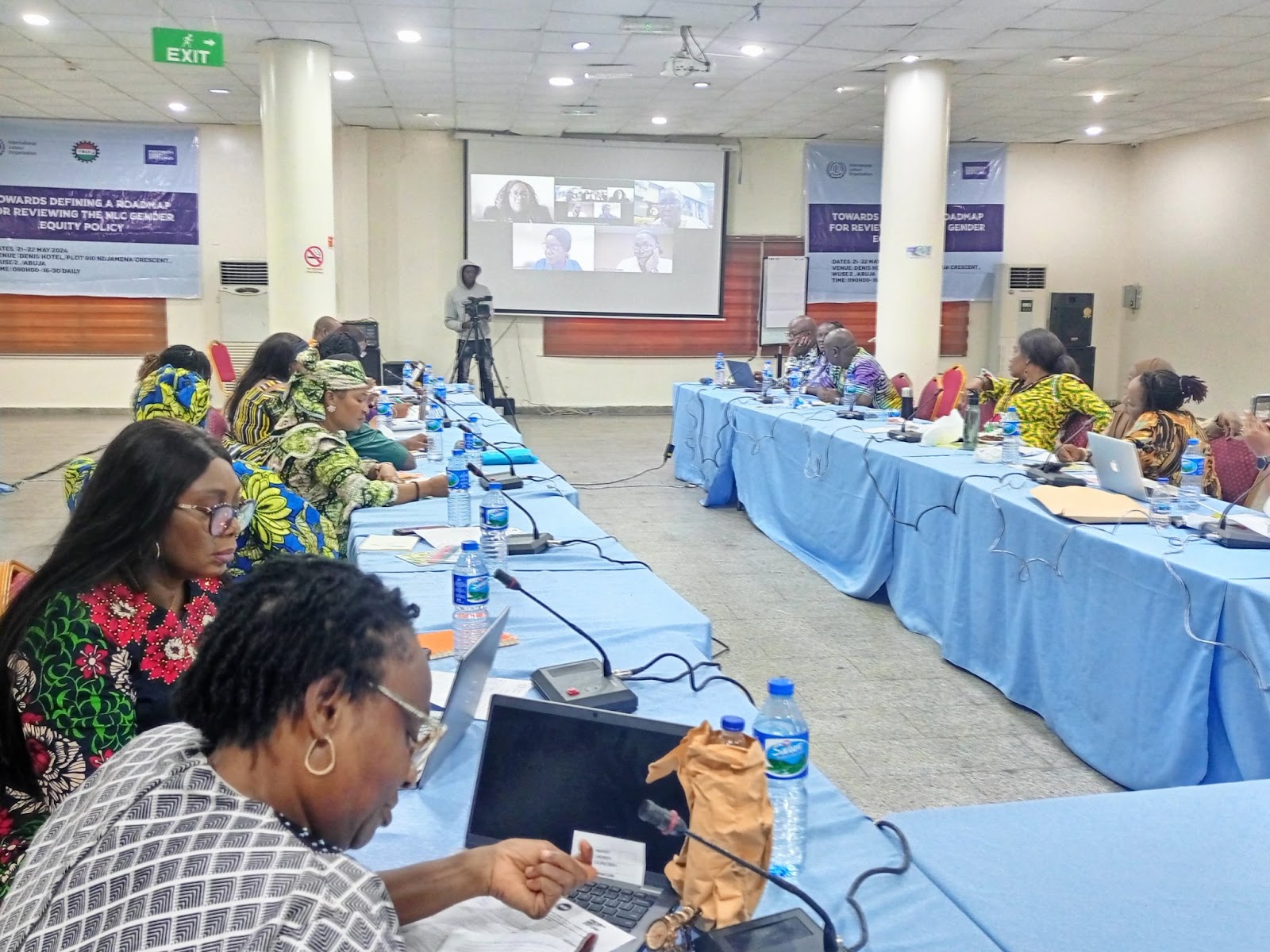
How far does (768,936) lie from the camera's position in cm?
102

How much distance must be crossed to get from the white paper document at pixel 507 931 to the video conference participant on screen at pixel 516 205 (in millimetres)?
9512

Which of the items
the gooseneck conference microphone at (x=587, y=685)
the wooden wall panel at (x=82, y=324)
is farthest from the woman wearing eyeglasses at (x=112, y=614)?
the wooden wall panel at (x=82, y=324)

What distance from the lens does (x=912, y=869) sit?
121 cm

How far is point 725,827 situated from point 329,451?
246 cm

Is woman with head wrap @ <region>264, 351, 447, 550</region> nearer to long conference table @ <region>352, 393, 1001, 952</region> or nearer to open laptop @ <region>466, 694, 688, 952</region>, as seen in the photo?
long conference table @ <region>352, 393, 1001, 952</region>

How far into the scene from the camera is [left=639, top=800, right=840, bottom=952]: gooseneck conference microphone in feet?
3.29

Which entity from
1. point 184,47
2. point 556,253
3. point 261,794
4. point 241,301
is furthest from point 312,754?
point 241,301

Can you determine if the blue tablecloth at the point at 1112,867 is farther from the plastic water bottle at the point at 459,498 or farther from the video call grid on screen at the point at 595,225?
the video call grid on screen at the point at 595,225

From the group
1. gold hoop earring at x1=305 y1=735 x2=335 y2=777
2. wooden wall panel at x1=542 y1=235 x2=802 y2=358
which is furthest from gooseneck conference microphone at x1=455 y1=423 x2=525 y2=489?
wooden wall panel at x1=542 y1=235 x2=802 y2=358

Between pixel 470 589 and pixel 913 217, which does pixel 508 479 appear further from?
pixel 913 217

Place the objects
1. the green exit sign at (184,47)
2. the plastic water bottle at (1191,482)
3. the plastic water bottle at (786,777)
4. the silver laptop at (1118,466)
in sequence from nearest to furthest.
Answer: the plastic water bottle at (786,777), the plastic water bottle at (1191,482), the silver laptop at (1118,466), the green exit sign at (184,47)

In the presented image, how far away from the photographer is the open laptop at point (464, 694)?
1.37 meters

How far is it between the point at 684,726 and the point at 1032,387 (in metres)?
4.03

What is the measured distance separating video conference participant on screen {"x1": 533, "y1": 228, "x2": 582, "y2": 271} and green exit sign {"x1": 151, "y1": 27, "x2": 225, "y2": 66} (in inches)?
186
